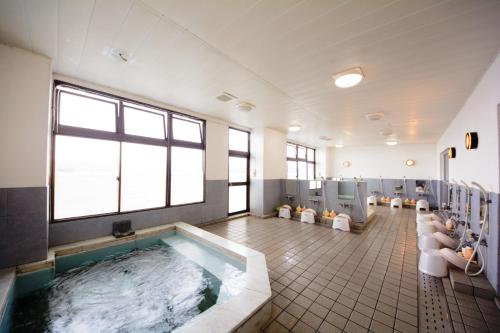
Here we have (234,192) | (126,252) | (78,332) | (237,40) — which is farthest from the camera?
(234,192)

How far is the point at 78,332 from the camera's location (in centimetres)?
176

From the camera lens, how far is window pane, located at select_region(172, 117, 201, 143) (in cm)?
443

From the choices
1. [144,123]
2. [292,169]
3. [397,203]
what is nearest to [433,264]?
[144,123]

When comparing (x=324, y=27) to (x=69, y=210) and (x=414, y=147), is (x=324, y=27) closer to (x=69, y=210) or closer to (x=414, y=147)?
(x=69, y=210)

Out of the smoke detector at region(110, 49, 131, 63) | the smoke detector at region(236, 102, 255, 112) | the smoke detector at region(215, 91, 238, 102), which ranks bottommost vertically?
the smoke detector at region(236, 102, 255, 112)

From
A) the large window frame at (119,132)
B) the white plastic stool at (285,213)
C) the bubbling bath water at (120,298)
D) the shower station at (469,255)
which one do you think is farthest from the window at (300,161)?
the bubbling bath water at (120,298)

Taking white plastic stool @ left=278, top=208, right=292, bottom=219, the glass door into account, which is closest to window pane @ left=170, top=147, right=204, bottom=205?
the glass door

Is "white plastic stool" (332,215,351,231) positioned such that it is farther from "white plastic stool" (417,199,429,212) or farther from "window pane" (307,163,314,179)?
"window pane" (307,163,314,179)

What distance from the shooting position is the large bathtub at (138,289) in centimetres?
174

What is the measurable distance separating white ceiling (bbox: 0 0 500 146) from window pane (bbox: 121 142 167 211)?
1191 mm

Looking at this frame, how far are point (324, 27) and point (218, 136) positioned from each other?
3.79m

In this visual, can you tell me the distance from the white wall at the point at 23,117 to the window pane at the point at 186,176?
2183 millimetres

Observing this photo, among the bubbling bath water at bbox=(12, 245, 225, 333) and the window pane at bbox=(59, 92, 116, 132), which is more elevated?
the window pane at bbox=(59, 92, 116, 132)

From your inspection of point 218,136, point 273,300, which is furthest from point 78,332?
point 218,136
